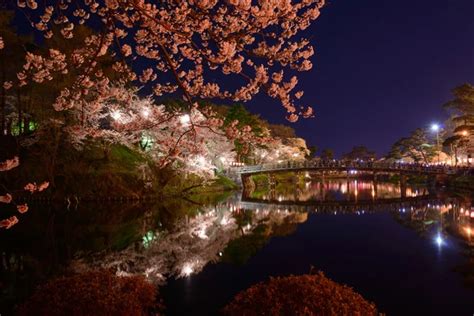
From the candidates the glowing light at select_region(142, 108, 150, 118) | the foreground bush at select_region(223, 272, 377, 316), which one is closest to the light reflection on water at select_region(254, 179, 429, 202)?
the glowing light at select_region(142, 108, 150, 118)

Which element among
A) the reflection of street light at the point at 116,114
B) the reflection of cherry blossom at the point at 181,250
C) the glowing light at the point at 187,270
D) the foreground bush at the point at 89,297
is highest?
the reflection of street light at the point at 116,114

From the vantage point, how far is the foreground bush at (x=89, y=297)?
6363 mm

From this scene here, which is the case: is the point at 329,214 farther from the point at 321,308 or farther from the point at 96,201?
the point at 321,308

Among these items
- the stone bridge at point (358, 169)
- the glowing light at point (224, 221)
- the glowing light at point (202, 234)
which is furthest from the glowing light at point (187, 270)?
the stone bridge at point (358, 169)

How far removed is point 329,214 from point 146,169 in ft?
47.9

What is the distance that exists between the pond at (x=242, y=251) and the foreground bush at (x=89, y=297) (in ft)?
5.69

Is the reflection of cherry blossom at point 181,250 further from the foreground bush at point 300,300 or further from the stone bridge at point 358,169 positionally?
the stone bridge at point 358,169

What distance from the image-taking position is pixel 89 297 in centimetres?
656

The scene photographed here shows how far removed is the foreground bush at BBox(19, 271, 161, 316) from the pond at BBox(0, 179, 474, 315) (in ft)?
5.69

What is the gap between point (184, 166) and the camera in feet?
109

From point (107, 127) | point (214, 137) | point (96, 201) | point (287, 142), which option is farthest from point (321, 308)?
point (287, 142)

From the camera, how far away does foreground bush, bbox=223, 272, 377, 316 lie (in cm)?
582

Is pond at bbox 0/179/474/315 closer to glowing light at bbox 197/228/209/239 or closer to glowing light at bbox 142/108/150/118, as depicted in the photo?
glowing light at bbox 197/228/209/239

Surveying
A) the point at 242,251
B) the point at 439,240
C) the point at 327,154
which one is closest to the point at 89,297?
the point at 242,251
